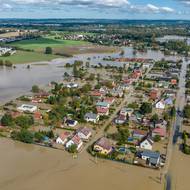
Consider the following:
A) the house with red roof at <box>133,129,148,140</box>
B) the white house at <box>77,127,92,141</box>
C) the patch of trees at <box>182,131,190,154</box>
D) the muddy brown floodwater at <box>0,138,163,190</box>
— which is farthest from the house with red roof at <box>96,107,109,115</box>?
the muddy brown floodwater at <box>0,138,163,190</box>

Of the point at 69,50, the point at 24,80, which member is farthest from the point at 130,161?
the point at 69,50

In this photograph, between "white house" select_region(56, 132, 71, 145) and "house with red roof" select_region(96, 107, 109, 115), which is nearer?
"white house" select_region(56, 132, 71, 145)

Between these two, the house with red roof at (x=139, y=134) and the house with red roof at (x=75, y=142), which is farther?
the house with red roof at (x=139, y=134)

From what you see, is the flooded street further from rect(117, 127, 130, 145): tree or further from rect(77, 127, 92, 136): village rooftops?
rect(117, 127, 130, 145): tree

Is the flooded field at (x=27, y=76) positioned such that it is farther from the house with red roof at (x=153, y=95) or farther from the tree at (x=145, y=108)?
the tree at (x=145, y=108)

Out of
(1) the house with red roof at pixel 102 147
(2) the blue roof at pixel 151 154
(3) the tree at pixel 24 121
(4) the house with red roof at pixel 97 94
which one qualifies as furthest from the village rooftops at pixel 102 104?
(2) the blue roof at pixel 151 154
